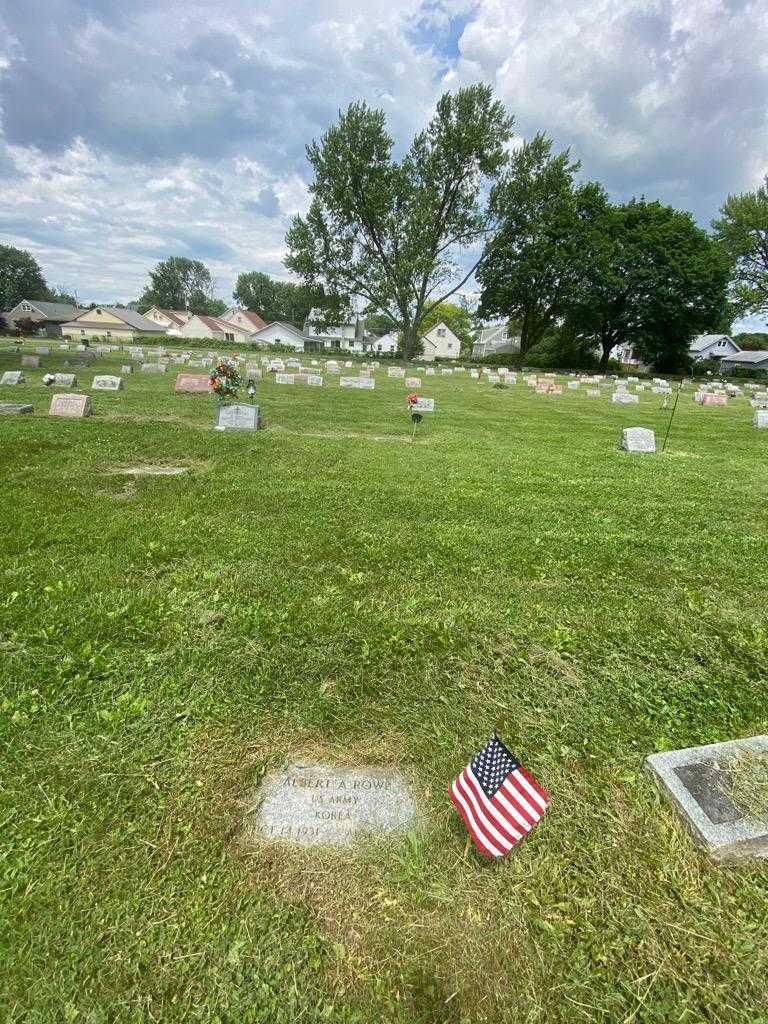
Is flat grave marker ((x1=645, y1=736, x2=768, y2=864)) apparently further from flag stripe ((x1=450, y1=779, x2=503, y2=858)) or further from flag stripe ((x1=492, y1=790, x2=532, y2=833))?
flag stripe ((x1=450, y1=779, x2=503, y2=858))

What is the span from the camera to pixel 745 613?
4145mm

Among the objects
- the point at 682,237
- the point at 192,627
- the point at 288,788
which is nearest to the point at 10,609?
the point at 192,627

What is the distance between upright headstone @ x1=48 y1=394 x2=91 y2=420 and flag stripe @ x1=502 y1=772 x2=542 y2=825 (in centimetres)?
1232

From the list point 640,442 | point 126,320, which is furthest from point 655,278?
point 126,320

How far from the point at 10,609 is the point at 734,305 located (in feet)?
197

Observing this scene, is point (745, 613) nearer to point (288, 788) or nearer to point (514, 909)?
point (514, 909)

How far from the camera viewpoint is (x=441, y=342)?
76500 mm

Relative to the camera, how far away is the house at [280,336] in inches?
2734

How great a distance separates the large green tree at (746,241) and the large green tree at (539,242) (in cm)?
1360

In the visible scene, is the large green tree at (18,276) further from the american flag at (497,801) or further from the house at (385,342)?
the american flag at (497,801)

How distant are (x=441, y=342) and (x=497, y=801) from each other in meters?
80.6

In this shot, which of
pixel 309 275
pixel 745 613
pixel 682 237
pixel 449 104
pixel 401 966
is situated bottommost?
pixel 401 966

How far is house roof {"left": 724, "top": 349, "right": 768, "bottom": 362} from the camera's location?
220 ft

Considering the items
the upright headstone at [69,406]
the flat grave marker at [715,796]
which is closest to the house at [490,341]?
the upright headstone at [69,406]
